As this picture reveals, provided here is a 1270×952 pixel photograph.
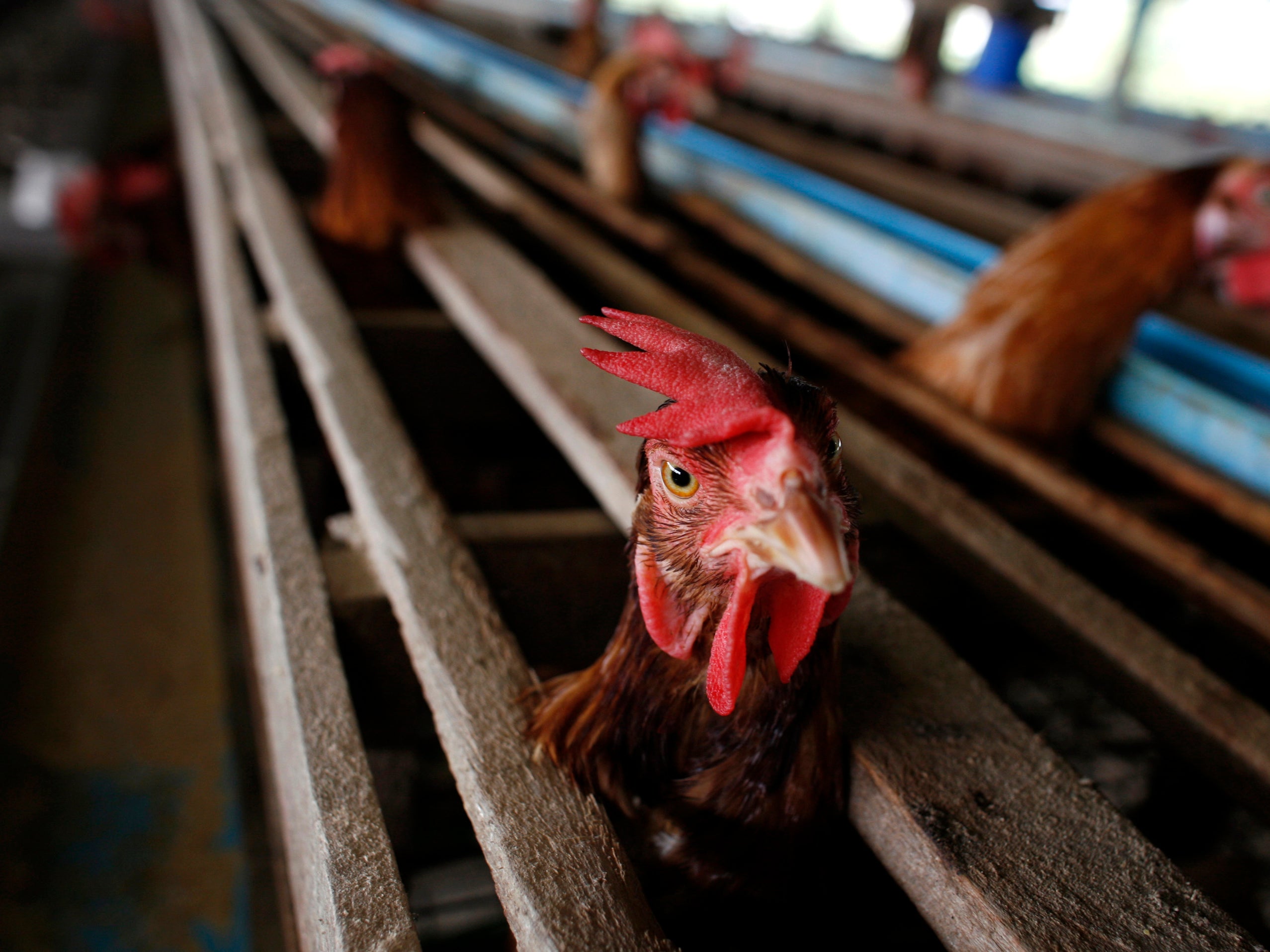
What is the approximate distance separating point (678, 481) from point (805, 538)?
Answer: 0.15 metres

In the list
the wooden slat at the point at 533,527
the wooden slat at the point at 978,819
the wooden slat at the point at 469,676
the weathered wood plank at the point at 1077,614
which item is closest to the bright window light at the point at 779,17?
the weathered wood plank at the point at 1077,614

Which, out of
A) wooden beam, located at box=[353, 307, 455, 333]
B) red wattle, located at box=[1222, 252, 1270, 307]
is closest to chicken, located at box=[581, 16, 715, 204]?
wooden beam, located at box=[353, 307, 455, 333]

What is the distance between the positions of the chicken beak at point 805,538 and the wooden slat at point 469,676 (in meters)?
0.37

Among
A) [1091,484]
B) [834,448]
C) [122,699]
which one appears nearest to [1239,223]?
[1091,484]

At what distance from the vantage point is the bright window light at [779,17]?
7699 mm

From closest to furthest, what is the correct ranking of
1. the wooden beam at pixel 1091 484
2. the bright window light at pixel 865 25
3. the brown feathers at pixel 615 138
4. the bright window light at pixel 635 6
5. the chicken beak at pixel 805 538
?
the chicken beak at pixel 805 538
the wooden beam at pixel 1091 484
the brown feathers at pixel 615 138
the bright window light at pixel 865 25
the bright window light at pixel 635 6

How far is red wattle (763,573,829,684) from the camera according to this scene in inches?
26.9

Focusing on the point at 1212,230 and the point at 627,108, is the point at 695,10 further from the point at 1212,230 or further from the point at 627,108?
the point at 1212,230

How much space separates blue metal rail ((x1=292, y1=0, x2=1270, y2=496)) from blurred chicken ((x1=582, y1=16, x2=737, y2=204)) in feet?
0.70

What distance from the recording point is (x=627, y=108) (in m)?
3.46

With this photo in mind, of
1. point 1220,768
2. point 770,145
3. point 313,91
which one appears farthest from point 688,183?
point 1220,768

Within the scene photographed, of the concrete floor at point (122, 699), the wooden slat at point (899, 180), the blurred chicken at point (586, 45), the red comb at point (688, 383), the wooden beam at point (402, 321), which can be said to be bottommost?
the concrete floor at point (122, 699)

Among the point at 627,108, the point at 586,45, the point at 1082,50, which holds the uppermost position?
the point at 1082,50

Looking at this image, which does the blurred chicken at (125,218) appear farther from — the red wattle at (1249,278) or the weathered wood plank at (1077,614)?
the red wattle at (1249,278)
